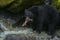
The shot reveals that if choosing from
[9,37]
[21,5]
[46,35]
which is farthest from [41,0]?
[9,37]

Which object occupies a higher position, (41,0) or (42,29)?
(41,0)

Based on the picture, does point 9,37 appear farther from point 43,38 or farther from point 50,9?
point 50,9

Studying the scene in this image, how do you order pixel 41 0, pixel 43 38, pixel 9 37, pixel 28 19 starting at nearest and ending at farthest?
pixel 9 37 < pixel 43 38 < pixel 28 19 < pixel 41 0

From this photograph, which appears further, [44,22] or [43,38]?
[44,22]

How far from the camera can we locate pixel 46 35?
13.1ft

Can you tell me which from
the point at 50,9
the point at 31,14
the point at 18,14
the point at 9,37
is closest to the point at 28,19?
the point at 31,14

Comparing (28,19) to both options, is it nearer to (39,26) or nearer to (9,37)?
(39,26)

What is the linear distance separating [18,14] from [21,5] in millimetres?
174

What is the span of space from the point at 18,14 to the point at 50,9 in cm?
80

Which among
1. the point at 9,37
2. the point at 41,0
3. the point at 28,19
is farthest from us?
the point at 41,0

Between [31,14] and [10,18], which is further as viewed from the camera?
[10,18]

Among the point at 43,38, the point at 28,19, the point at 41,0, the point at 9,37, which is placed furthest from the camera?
the point at 41,0

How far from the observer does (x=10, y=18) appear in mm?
4539

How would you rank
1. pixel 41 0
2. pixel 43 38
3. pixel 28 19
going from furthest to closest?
pixel 41 0
pixel 28 19
pixel 43 38
